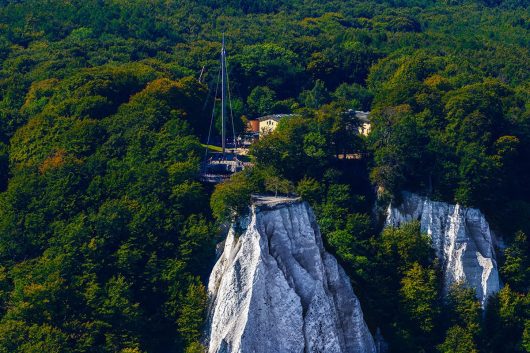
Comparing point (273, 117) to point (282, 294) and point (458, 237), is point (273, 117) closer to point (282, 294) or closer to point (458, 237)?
point (458, 237)

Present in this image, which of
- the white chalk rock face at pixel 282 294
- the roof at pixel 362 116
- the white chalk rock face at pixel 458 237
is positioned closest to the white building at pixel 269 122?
the roof at pixel 362 116

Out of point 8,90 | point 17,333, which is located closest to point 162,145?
point 17,333

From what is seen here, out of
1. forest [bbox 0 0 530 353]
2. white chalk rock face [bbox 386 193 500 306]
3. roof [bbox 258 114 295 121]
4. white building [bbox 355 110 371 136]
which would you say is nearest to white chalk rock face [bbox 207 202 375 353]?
forest [bbox 0 0 530 353]

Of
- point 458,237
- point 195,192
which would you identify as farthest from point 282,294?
point 458,237

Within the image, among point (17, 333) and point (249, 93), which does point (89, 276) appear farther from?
point (249, 93)

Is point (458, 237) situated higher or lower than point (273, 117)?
lower
